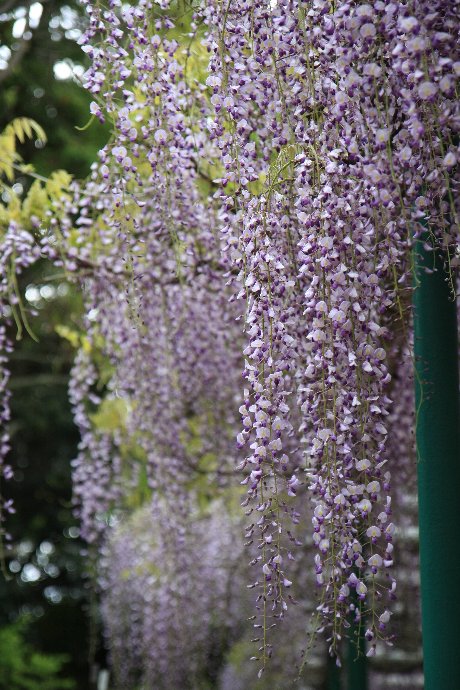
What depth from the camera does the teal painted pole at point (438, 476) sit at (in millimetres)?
2293

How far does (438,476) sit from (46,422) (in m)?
7.97

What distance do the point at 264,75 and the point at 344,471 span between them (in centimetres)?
Answer: 102

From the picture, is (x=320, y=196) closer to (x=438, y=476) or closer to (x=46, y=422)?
(x=438, y=476)

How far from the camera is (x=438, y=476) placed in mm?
2354

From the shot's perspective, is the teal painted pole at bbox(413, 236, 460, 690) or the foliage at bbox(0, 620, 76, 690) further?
the foliage at bbox(0, 620, 76, 690)

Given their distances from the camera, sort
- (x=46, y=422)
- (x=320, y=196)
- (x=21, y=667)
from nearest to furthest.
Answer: (x=320, y=196) → (x=21, y=667) → (x=46, y=422)

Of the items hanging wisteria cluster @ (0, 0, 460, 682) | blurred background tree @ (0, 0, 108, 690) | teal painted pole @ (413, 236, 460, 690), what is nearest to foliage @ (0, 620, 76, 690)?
blurred background tree @ (0, 0, 108, 690)

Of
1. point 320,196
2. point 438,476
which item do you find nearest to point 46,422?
point 438,476

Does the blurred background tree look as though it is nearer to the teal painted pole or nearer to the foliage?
the foliage

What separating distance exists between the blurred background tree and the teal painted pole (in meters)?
5.23

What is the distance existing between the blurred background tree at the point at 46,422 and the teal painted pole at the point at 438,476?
17.2 feet

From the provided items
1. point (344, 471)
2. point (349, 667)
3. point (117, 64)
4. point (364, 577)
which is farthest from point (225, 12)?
point (349, 667)

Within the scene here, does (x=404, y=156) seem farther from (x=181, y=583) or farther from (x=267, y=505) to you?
(x=181, y=583)

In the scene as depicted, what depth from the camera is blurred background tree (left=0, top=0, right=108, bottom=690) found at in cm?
777
